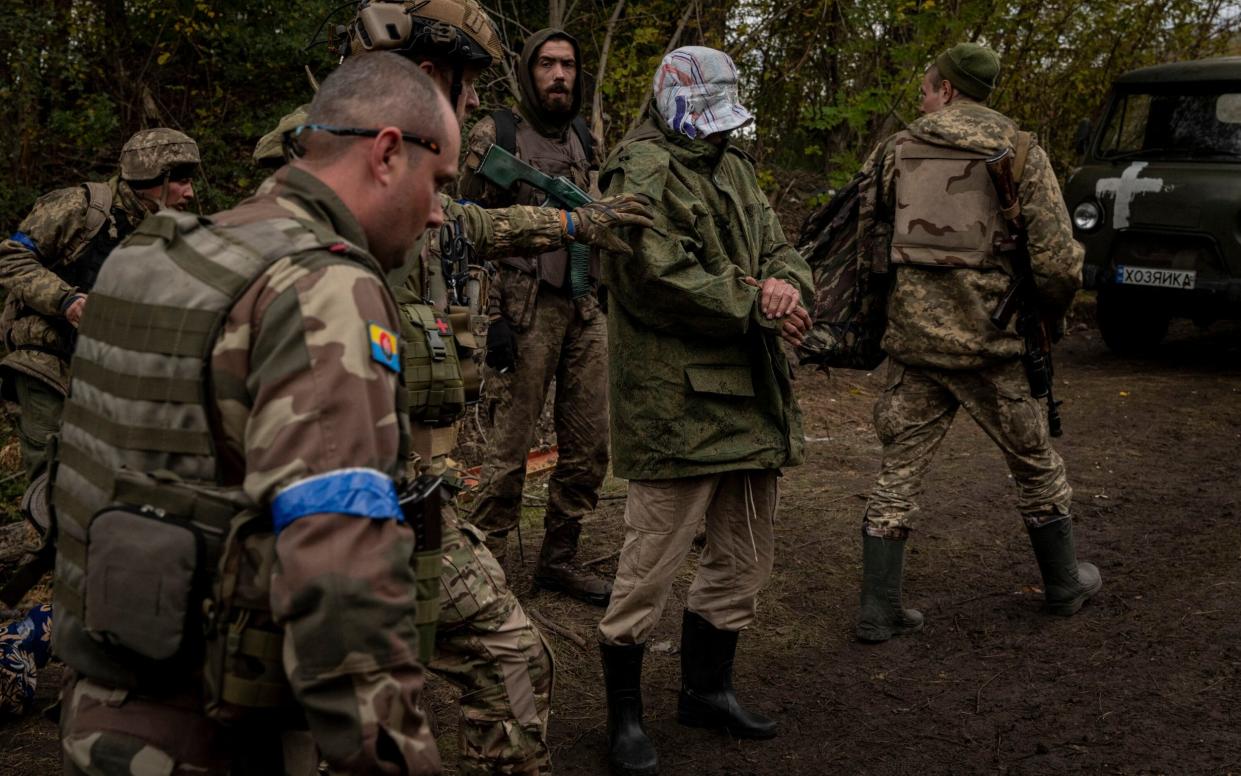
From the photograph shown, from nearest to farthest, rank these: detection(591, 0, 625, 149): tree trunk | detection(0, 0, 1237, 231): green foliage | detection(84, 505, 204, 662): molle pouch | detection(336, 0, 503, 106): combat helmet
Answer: detection(84, 505, 204, 662): molle pouch
detection(336, 0, 503, 106): combat helmet
detection(591, 0, 625, 149): tree trunk
detection(0, 0, 1237, 231): green foliage

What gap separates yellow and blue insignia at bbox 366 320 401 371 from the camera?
178cm

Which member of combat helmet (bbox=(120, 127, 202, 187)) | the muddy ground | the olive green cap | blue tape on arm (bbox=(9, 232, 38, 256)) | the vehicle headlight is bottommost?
the muddy ground

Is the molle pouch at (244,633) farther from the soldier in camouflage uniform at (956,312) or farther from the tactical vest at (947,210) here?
the tactical vest at (947,210)

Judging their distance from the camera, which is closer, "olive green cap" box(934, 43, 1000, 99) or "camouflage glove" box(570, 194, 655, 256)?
"camouflage glove" box(570, 194, 655, 256)

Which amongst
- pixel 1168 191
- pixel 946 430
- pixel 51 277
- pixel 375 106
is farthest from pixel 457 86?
pixel 1168 191

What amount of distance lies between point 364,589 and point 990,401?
A: 352 centimetres

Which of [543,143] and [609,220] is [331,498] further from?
[543,143]

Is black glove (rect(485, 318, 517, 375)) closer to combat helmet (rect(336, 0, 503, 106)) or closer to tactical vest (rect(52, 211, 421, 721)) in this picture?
combat helmet (rect(336, 0, 503, 106))

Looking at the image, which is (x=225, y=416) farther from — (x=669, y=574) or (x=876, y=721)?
(x=876, y=721)

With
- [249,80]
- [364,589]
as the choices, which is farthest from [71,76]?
[364,589]


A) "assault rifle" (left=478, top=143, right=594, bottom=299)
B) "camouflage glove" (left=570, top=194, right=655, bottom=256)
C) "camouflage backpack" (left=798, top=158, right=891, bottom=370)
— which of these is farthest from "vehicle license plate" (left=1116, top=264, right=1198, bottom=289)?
"camouflage glove" (left=570, top=194, right=655, bottom=256)

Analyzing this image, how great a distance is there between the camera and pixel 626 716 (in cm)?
377

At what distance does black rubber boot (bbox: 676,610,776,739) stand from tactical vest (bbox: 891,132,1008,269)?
1772 mm

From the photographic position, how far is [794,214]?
1172 cm
